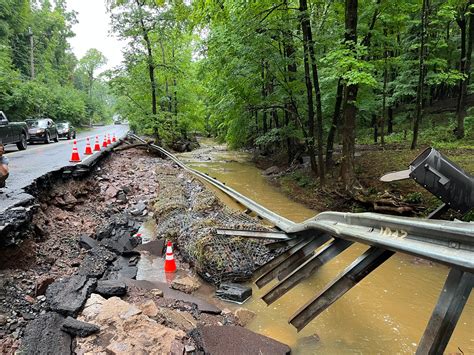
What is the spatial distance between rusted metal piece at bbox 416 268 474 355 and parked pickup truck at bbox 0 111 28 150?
→ 627 inches

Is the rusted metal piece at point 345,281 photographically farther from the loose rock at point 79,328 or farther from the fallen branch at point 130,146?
the fallen branch at point 130,146

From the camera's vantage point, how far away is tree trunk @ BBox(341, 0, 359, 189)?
30.1 ft

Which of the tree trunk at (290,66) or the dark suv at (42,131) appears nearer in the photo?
the tree trunk at (290,66)

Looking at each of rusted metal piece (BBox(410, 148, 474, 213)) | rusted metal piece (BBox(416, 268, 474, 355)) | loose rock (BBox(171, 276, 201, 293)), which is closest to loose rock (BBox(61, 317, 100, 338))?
loose rock (BBox(171, 276, 201, 293))

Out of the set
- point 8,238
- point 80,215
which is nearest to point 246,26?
point 80,215

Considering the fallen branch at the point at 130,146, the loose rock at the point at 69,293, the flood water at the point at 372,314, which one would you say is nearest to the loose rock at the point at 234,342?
the flood water at the point at 372,314

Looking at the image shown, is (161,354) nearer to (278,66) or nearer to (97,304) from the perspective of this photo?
(97,304)

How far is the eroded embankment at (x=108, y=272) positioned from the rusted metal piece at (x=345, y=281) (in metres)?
0.64

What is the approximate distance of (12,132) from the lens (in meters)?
14.7

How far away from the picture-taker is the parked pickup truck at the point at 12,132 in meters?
14.0

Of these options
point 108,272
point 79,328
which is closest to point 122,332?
point 79,328

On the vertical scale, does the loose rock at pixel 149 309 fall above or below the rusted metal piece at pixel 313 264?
below

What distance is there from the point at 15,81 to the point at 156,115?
15.2 meters

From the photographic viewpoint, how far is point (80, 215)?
779cm
